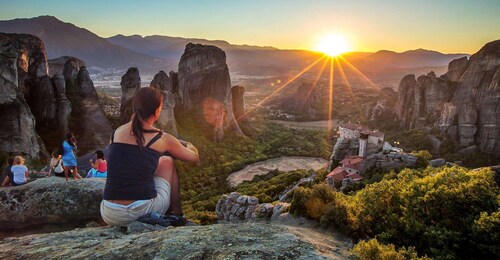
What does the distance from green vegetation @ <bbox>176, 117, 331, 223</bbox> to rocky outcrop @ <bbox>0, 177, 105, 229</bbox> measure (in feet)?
38.7

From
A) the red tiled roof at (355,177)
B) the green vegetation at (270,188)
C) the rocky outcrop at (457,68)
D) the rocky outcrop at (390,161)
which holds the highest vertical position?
the rocky outcrop at (457,68)

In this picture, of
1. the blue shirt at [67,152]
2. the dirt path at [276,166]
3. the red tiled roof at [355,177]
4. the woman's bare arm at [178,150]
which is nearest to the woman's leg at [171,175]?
the woman's bare arm at [178,150]

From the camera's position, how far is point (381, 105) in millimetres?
104438

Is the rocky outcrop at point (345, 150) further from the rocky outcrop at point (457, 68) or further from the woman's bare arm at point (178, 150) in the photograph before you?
the rocky outcrop at point (457, 68)

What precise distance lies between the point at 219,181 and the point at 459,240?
4107 centimetres

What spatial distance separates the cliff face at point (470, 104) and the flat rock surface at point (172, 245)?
60.4m

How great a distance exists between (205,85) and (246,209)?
166ft

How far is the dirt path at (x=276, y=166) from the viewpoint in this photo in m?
51.6

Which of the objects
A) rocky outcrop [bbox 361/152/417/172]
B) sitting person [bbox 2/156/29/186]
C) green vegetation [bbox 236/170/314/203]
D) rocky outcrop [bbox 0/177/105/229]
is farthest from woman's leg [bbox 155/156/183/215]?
rocky outcrop [bbox 361/152/417/172]

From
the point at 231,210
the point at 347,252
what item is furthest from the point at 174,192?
the point at 231,210

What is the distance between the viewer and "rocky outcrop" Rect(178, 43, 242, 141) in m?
66.7

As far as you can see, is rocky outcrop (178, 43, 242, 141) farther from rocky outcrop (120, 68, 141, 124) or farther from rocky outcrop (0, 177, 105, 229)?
rocky outcrop (0, 177, 105, 229)

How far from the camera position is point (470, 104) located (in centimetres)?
5947

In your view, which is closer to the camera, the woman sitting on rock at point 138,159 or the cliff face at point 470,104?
the woman sitting on rock at point 138,159
